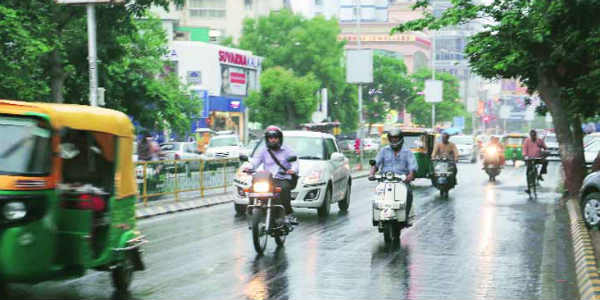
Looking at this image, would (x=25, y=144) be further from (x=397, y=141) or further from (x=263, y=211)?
(x=397, y=141)

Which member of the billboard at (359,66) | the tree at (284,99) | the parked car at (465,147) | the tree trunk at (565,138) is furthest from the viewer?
the tree at (284,99)

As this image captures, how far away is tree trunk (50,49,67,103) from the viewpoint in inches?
904

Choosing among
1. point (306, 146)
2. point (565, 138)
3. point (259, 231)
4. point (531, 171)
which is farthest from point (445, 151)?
point (259, 231)

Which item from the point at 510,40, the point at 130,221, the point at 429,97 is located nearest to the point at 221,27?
the point at 429,97

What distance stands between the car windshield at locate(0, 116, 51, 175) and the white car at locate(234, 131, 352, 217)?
366 inches

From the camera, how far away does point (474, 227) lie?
52.1ft

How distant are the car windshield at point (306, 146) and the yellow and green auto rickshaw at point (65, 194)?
9510 mm

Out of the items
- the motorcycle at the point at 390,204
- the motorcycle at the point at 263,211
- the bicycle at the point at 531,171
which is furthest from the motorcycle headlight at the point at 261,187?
the bicycle at the point at 531,171

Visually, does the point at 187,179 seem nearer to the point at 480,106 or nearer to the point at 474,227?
the point at 474,227

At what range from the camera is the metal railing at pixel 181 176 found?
19672mm

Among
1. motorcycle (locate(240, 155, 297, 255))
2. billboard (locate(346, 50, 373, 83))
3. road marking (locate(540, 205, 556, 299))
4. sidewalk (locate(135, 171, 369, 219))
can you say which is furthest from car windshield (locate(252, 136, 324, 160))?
billboard (locate(346, 50, 373, 83))

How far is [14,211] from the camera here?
23.0ft

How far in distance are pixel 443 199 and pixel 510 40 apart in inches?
204

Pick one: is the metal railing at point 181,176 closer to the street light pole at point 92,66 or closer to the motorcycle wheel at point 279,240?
the street light pole at point 92,66
